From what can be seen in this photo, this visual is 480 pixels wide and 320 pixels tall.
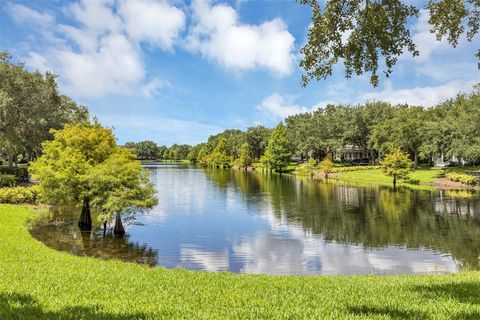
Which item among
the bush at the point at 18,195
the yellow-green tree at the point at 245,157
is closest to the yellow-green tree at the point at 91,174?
the bush at the point at 18,195

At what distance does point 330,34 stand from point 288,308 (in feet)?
22.2

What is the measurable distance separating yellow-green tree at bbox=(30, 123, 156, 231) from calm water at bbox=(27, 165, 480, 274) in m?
2.18

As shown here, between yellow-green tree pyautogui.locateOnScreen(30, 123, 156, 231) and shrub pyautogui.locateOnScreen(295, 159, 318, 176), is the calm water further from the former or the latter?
shrub pyautogui.locateOnScreen(295, 159, 318, 176)

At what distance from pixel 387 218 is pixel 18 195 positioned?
32.5m

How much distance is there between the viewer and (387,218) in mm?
34938

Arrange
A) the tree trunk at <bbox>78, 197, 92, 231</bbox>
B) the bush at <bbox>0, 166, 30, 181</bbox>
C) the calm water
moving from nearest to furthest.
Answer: the calm water, the tree trunk at <bbox>78, 197, 92, 231</bbox>, the bush at <bbox>0, 166, 30, 181</bbox>

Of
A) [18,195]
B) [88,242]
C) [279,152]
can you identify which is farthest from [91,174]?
[279,152]

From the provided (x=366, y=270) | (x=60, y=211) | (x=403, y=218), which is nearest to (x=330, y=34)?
(x=366, y=270)

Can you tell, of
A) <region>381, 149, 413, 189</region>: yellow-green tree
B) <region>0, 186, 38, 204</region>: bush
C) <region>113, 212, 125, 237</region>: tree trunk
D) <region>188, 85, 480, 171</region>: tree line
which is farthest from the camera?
<region>188, 85, 480, 171</region>: tree line

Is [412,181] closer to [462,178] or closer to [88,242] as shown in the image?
[462,178]

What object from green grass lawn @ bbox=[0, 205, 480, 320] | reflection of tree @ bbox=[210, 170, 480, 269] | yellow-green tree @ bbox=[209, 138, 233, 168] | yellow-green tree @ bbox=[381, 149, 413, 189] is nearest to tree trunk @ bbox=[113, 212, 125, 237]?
green grass lawn @ bbox=[0, 205, 480, 320]

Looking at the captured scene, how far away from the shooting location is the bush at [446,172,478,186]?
199ft

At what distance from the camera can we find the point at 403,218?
114ft

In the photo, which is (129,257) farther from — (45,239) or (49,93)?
(49,93)
